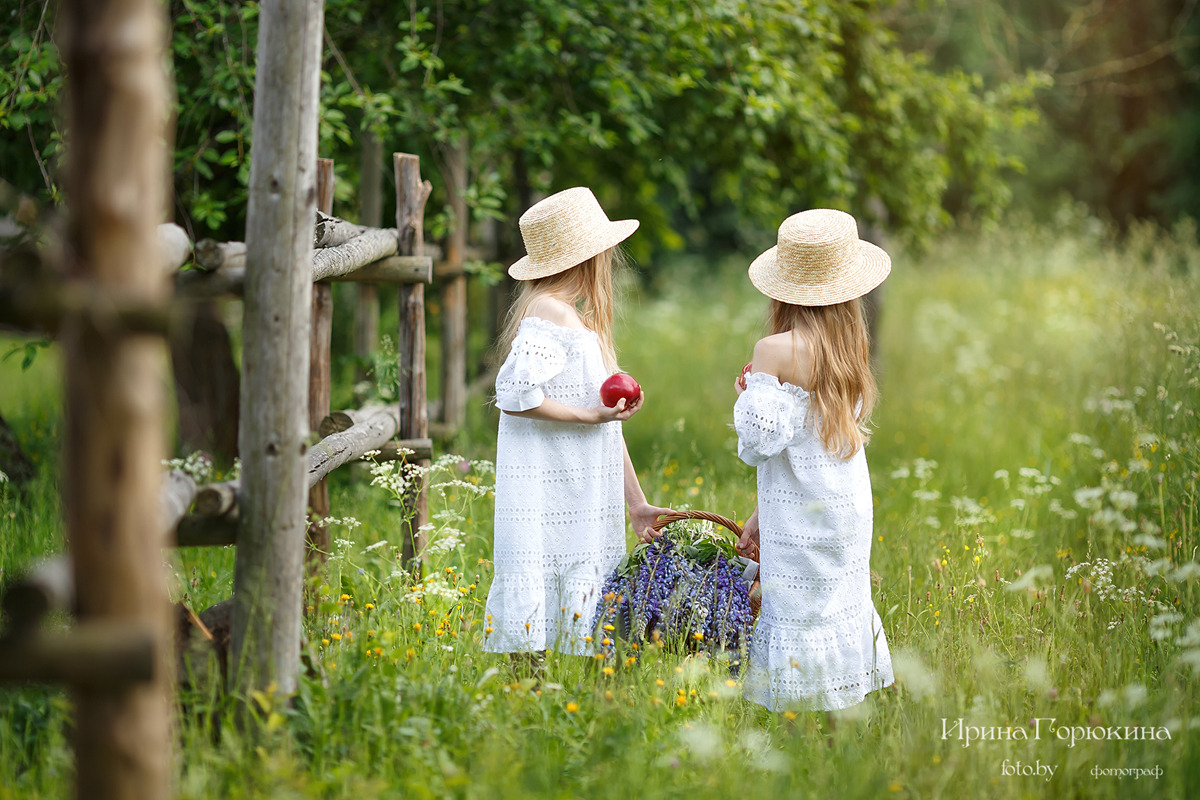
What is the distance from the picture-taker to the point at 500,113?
18.6 ft

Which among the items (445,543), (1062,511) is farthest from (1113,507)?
(445,543)

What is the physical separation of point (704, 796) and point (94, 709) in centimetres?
142

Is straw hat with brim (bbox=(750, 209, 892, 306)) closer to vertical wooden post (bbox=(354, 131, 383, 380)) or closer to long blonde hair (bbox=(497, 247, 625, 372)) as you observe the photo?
long blonde hair (bbox=(497, 247, 625, 372))

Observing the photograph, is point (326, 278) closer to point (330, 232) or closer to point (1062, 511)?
point (330, 232)

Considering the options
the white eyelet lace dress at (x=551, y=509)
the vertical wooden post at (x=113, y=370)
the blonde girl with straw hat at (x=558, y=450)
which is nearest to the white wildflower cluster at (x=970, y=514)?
the blonde girl with straw hat at (x=558, y=450)

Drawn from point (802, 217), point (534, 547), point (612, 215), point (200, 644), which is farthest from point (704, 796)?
point (612, 215)

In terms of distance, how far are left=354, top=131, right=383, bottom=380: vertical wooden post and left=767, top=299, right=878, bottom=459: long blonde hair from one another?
3.44 meters

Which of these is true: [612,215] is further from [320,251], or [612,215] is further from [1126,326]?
[320,251]

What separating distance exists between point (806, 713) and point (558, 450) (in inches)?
46.6

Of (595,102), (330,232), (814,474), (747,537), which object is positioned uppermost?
(595,102)

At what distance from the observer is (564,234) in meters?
3.31

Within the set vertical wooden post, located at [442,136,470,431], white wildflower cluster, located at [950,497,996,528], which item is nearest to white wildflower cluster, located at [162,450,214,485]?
vertical wooden post, located at [442,136,470,431]

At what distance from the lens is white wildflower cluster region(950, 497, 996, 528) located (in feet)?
14.3

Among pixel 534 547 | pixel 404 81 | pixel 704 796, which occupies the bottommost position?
pixel 704 796
